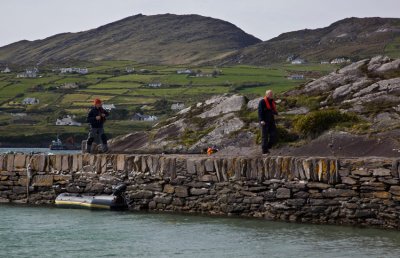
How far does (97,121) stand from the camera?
26062 mm

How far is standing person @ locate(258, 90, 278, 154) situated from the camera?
900 inches

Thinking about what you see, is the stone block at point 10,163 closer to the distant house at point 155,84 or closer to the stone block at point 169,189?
the stone block at point 169,189

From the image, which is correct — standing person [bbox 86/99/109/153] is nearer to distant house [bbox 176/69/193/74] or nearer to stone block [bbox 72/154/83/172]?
stone block [bbox 72/154/83/172]

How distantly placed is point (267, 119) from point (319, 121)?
241 cm

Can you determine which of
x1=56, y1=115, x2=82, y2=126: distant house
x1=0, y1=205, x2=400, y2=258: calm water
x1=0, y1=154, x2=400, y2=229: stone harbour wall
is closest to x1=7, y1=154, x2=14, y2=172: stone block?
x1=0, y1=154, x2=400, y2=229: stone harbour wall

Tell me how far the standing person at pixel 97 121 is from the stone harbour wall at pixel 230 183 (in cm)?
158

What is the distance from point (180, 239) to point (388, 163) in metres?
5.21

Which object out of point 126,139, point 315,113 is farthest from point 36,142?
point 315,113

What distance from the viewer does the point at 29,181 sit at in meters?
25.9

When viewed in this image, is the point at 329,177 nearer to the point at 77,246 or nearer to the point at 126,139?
the point at 77,246

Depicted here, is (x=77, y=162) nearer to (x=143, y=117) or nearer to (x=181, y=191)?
(x=181, y=191)

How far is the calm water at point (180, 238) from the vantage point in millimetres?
17094

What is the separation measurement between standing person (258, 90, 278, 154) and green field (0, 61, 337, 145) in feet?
270

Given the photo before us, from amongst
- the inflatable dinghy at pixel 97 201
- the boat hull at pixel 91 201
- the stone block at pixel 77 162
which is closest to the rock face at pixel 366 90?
the inflatable dinghy at pixel 97 201
